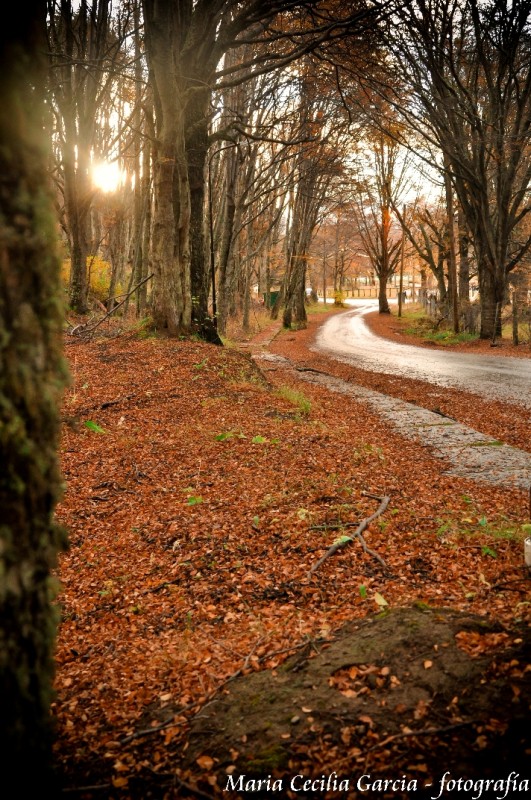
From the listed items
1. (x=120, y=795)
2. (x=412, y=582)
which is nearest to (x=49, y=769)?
(x=120, y=795)

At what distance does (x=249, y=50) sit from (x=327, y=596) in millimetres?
17100

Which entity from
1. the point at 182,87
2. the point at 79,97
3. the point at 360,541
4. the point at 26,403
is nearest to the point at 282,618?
the point at 360,541

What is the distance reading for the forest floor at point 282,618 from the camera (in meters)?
1.82

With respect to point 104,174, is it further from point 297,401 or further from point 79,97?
point 297,401

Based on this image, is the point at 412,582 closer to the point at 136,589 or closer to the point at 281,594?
the point at 281,594

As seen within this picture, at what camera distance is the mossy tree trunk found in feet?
3.77

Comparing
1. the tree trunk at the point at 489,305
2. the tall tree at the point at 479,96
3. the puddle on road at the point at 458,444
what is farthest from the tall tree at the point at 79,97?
the tree trunk at the point at 489,305

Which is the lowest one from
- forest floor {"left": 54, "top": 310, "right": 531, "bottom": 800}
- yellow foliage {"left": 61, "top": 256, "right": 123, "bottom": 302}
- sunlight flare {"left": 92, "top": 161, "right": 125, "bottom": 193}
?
forest floor {"left": 54, "top": 310, "right": 531, "bottom": 800}

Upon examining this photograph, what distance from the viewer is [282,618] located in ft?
9.52

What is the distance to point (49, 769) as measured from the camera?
4.51 ft

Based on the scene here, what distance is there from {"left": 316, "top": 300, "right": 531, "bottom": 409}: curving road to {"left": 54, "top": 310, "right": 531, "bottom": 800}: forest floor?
535cm

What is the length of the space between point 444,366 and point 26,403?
13958 millimetres

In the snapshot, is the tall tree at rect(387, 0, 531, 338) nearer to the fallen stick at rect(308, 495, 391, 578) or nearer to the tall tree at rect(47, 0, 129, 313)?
the tall tree at rect(47, 0, 129, 313)

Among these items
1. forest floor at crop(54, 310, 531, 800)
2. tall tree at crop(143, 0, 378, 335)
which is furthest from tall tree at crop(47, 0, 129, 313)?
forest floor at crop(54, 310, 531, 800)
